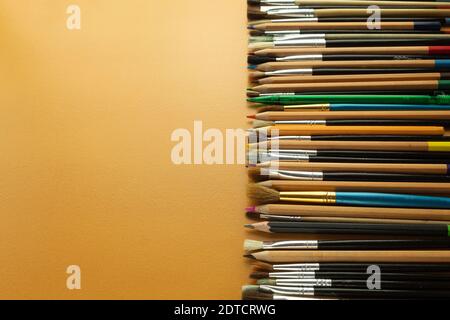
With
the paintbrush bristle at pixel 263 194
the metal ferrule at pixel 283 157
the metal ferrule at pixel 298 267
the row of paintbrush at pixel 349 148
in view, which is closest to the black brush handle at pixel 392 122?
the row of paintbrush at pixel 349 148

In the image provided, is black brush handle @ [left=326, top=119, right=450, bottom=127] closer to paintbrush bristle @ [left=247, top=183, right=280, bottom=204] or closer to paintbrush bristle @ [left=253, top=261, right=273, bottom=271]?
paintbrush bristle @ [left=247, top=183, right=280, bottom=204]

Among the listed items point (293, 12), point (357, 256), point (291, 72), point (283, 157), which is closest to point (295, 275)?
point (357, 256)

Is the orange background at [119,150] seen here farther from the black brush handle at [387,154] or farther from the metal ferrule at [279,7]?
the black brush handle at [387,154]

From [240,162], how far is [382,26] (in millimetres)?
498

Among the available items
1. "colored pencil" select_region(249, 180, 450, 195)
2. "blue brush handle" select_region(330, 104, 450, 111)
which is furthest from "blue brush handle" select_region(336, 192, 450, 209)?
"blue brush handle" select_region(330, 104, 450, 111)

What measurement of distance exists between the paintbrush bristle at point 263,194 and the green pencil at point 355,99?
8.3 inches

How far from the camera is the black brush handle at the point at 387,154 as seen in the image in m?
0.94

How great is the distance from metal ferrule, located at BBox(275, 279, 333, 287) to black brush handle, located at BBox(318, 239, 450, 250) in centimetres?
7

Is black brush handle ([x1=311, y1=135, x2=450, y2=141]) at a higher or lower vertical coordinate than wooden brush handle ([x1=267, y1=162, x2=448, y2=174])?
higher

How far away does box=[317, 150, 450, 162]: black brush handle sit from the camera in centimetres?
94

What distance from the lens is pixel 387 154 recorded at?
0.95 metres

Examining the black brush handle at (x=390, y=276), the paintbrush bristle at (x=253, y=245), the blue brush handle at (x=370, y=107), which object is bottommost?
the black brush handle at (x=390, y=276)
